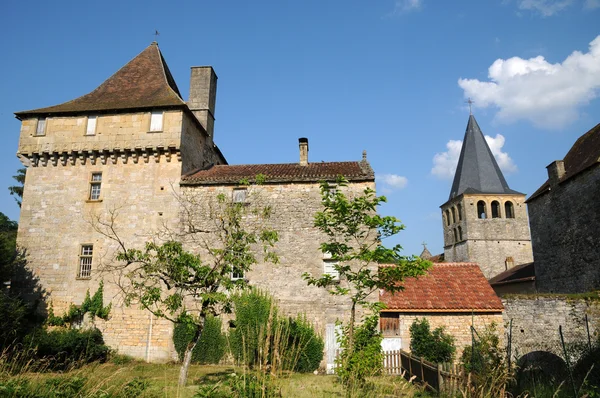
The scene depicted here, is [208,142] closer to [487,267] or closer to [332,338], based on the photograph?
[332,338]

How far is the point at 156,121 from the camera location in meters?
16.9

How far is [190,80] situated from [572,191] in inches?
755

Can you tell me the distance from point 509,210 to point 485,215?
2.37 metres

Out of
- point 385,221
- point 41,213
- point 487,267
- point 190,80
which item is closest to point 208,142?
point 190,80

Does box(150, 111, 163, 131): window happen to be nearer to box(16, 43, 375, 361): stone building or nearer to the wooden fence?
box(16, 43, 375, 361): stone building

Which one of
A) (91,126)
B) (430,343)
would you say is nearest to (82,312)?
(91,126)

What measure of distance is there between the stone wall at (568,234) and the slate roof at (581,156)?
255 mm

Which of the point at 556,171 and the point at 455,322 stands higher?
the point at 556,171

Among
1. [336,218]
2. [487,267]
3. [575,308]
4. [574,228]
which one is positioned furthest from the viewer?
[487,267]

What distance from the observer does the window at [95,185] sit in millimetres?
16828

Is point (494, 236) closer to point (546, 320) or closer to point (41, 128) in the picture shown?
point (546, 320)

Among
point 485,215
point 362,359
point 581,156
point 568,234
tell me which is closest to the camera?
point 362,359

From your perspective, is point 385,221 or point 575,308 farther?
point 575,308

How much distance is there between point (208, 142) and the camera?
2009 centimetres
